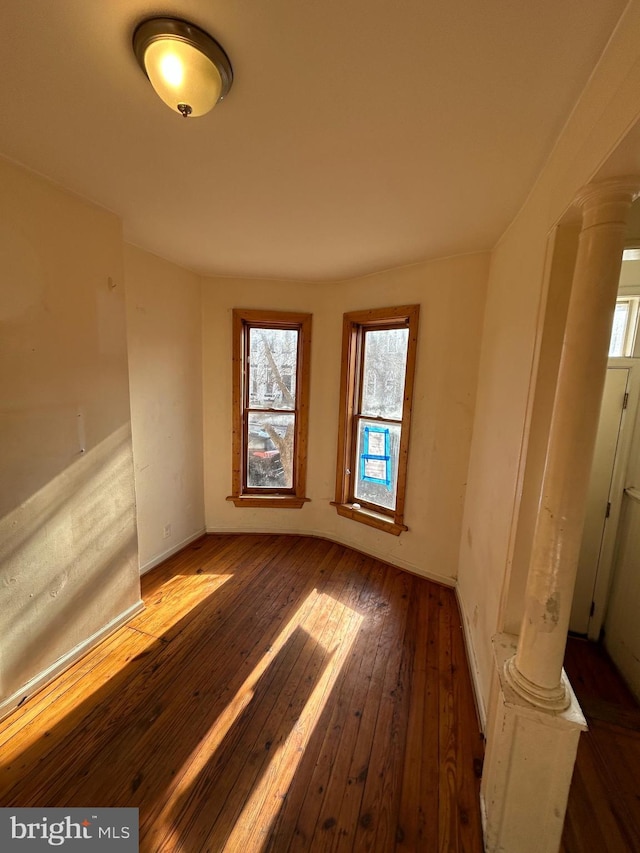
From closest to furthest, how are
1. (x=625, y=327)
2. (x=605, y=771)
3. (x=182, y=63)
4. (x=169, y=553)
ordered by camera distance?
1. (x=182, y=63)
2. (x=605, y=771)
3. (x=625, y=327)
4. (x=169, y=553)

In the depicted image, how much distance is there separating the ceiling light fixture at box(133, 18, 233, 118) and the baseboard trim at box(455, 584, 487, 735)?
A: 8.72 ft

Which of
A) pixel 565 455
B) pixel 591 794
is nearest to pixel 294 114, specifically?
pixel 565 455

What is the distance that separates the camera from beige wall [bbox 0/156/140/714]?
151 cm

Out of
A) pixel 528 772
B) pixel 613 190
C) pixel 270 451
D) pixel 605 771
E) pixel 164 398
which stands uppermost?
pixel 613 190

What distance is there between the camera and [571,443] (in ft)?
3.26

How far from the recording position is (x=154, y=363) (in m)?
2.61

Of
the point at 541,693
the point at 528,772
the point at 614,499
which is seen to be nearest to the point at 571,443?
the point at 541,693

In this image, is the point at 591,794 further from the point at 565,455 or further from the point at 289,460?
the point at 289,460

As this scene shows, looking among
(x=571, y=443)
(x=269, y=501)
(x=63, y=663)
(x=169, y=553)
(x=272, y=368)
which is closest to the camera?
(x=571, y=443)

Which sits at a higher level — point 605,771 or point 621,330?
point 621,330

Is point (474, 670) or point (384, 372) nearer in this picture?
point (474, 670)

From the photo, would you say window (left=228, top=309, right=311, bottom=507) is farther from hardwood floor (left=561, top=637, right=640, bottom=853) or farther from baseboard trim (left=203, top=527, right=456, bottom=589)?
hardwood floor (left=561, top=637, right=640, bottom=853)

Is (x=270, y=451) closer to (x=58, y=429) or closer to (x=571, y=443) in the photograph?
(x=58, y=429)

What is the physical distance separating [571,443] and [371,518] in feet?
7.25
